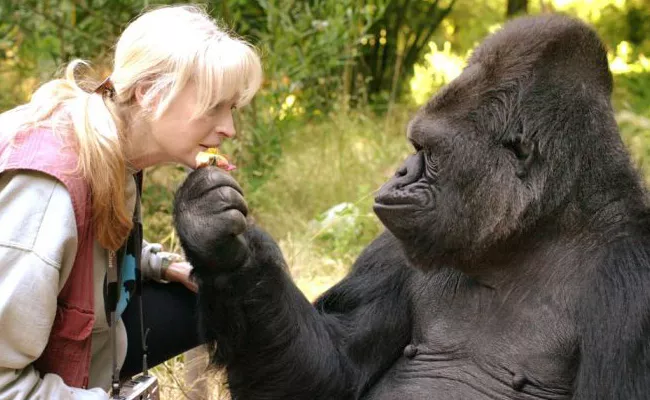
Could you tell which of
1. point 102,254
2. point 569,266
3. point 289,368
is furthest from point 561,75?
point 102,254

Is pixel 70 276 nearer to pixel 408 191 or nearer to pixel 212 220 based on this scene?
pixel 212 220

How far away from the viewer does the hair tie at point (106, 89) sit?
9.60 feet

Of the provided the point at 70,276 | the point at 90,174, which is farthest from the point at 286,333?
the point at 90,174

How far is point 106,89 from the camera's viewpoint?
2939 mm

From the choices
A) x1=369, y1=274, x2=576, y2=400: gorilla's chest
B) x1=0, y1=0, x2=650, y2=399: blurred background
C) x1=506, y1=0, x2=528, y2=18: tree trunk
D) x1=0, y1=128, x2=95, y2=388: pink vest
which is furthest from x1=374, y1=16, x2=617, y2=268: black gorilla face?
x1=506, y1=0, x2=528, y2=18: tree trunk

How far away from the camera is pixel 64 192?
2.59 metres

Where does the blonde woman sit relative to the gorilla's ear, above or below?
below

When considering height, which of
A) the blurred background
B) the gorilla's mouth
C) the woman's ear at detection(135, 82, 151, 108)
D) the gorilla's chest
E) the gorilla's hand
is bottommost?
the blurred background

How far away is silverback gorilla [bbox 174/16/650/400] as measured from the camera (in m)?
2.65

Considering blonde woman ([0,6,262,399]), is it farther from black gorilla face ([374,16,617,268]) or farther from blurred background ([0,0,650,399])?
blurred background ([0,0,650,399])

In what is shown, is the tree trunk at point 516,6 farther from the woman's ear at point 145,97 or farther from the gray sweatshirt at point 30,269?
the gray sweatshirt at point 30,269

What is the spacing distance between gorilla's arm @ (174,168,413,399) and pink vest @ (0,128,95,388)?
342mm

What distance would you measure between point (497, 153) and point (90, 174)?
3.61 feet

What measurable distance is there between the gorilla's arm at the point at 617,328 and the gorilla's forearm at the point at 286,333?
2.30 ft
